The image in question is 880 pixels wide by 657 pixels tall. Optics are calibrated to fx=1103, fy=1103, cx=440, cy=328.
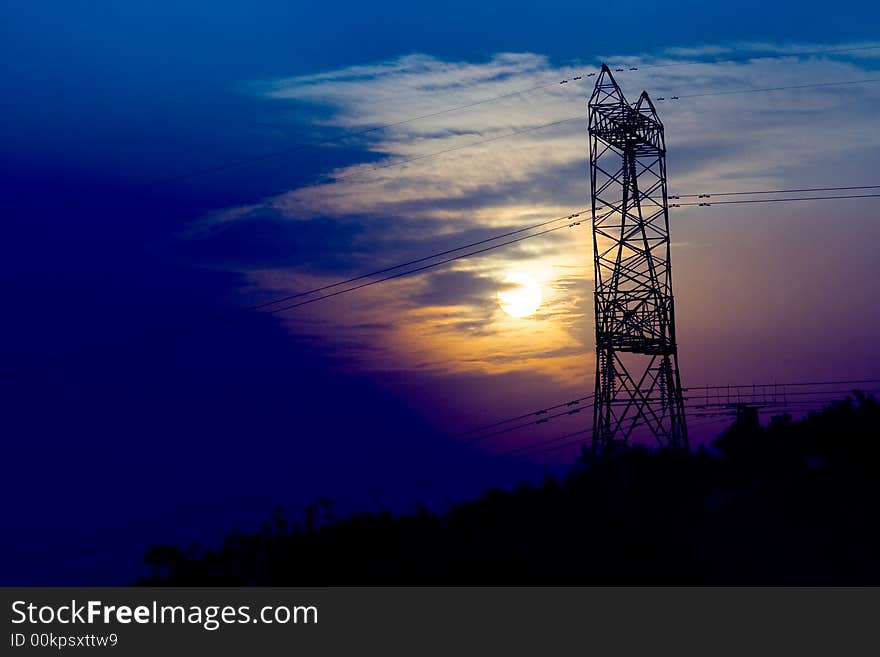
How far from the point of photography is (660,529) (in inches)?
1055

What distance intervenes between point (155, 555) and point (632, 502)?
20.2 m

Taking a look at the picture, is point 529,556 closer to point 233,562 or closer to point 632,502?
point 632,502

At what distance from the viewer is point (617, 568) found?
2498cm

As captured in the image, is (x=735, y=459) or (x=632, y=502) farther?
(x=735, y=459)

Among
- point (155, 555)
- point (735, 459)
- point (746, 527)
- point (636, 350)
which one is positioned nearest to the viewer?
point (746, 527)

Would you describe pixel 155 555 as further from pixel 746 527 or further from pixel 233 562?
pixel 746 527

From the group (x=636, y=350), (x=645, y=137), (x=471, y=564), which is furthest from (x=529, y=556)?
(x=645, y=137)

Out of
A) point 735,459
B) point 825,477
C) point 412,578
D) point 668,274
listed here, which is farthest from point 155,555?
point 668,274

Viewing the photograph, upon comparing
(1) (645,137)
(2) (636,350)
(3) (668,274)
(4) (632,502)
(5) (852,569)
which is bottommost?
(5) (852,569)

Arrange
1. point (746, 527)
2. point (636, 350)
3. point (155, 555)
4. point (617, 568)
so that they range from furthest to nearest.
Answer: point (636, 350) < point (155, 555) < point (746, 527) < point (617, 568)

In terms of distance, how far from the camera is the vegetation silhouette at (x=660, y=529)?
25281 mm

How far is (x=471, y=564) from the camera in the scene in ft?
83.1

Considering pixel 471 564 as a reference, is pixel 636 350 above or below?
above

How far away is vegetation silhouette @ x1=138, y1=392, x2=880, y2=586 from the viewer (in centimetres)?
2528
